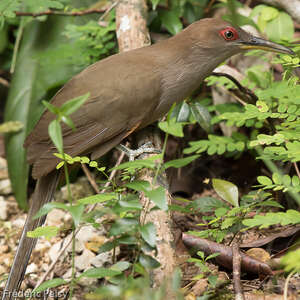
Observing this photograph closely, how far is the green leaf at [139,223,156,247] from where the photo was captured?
172 centimetres

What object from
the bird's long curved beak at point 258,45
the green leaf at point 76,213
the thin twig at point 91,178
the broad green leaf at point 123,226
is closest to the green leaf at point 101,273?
the broad green leaf at point 123,226

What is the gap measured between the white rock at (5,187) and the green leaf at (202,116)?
6.29 ft

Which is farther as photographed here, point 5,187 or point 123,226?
point 5,187

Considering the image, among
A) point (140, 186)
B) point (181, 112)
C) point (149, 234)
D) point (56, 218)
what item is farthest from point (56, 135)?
point (56, 218)

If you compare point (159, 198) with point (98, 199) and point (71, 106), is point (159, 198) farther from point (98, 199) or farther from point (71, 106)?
point (71, 106)

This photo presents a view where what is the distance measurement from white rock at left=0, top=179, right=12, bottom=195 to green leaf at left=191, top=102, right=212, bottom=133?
192 cm

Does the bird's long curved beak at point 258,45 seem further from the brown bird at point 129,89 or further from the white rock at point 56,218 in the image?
the white rock at point 56,218

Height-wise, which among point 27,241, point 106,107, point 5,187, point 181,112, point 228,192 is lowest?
point 5,187

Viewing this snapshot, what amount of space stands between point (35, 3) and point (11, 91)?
3.84ft

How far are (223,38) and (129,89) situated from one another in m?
0.68

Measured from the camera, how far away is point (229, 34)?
114 inches

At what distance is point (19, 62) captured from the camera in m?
4.27

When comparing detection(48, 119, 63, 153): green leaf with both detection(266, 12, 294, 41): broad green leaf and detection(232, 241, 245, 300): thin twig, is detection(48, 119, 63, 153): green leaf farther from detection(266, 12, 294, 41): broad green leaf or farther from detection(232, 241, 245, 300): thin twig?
detection(266, 12, 294, 41): broad green leaf

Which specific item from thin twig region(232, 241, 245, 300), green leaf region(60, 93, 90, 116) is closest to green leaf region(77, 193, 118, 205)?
green leaf region(60, 93, 90, 116)
